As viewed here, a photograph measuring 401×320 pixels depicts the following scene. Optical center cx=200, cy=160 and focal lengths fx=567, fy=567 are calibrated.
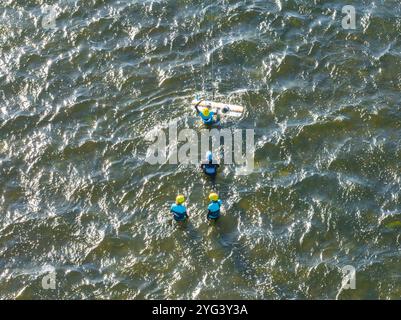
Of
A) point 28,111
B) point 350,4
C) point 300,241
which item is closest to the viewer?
point 300,241

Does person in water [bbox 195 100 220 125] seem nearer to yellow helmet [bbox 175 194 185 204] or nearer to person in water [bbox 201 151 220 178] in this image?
person in water [bbox 201 151 220 178]

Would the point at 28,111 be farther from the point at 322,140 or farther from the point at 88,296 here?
the point at 322,140

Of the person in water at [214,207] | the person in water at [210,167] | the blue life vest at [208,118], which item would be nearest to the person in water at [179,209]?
the person in water at [214,207]

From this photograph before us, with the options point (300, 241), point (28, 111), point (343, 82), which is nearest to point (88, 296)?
point (300, 241)

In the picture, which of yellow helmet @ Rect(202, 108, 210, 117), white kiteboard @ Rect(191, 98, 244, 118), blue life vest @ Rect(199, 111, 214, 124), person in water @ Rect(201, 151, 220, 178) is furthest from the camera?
white kiteboard @ Rect(191, 98, 244, 118)

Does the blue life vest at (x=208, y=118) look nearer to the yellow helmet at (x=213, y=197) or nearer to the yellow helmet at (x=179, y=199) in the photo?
the yellow helmet at (x=213, y=197)

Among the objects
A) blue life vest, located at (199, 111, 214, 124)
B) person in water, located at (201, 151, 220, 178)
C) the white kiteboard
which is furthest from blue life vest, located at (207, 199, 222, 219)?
the white kiteboard
